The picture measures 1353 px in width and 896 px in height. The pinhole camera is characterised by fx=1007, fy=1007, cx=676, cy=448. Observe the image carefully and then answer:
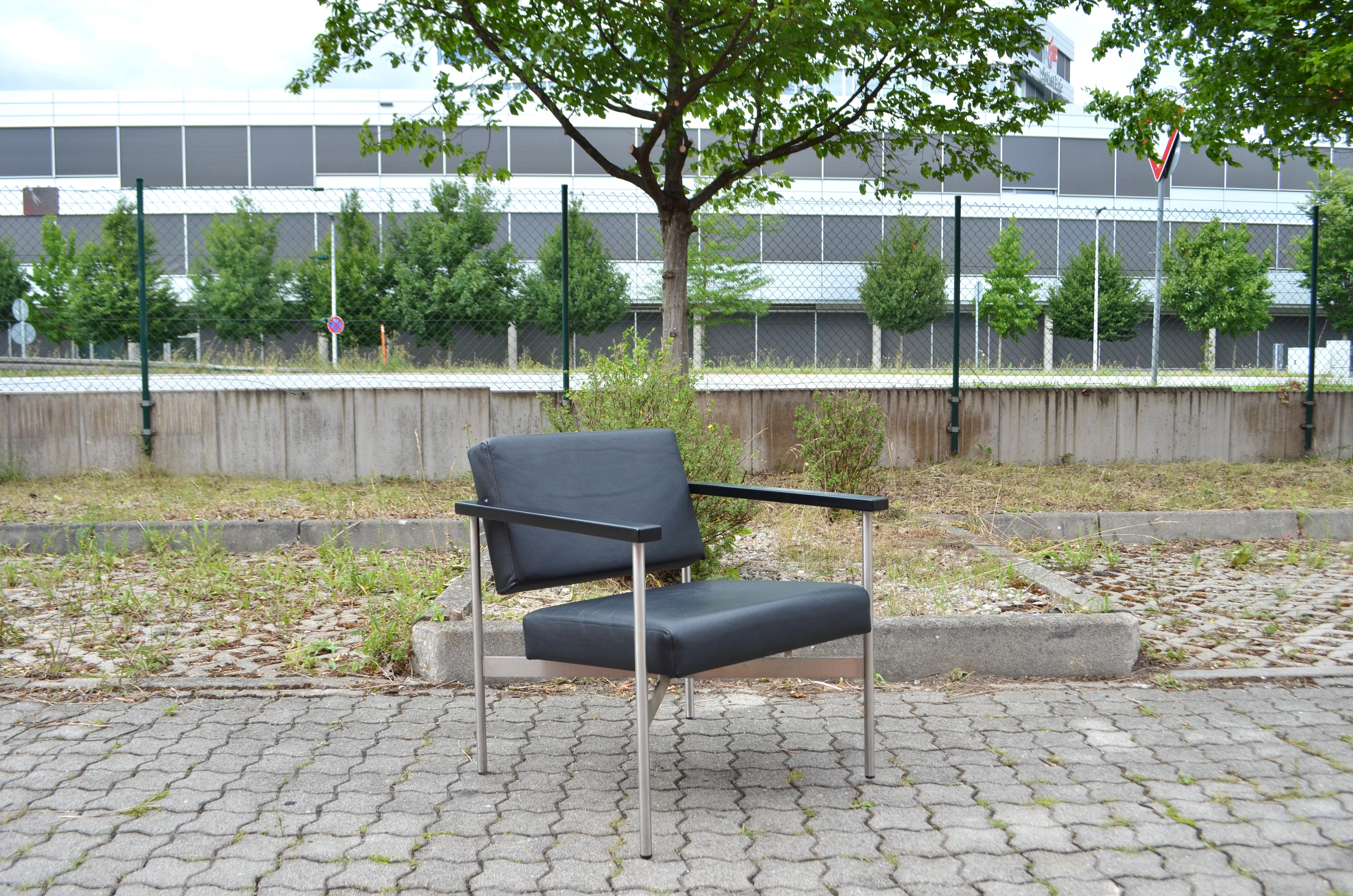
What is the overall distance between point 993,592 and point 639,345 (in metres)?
2.17

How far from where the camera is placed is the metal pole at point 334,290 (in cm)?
887

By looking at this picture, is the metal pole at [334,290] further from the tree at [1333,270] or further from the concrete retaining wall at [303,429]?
the tree at [1333,270]

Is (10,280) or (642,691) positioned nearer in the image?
(642,691)

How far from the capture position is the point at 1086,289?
26.8 metres

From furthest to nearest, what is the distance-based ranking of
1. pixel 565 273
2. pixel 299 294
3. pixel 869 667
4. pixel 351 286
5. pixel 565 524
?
pixel 299 294
pixel 351 286
pixel 565 273
pixel 869 667
pixel 565 524

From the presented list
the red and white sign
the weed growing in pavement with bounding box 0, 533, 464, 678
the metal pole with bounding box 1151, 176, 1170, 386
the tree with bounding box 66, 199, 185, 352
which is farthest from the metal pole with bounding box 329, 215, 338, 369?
the red and white sign

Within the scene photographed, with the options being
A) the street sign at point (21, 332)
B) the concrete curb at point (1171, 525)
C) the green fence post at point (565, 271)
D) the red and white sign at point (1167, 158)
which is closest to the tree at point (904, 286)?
the red and white sign at point (1167, 158)

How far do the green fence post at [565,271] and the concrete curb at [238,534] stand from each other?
225 cm

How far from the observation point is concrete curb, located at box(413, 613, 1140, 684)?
12.9 ft

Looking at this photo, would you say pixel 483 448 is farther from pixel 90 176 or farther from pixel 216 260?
pixel 90 176

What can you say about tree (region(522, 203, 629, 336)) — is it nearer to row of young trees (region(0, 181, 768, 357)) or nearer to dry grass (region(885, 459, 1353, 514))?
row of young trees (region(0, 181, 768, 357))

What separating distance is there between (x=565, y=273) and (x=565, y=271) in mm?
14

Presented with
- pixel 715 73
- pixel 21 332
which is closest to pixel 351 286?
pixel 21 332

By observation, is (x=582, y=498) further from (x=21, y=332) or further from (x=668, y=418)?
(x=21, y=332)
